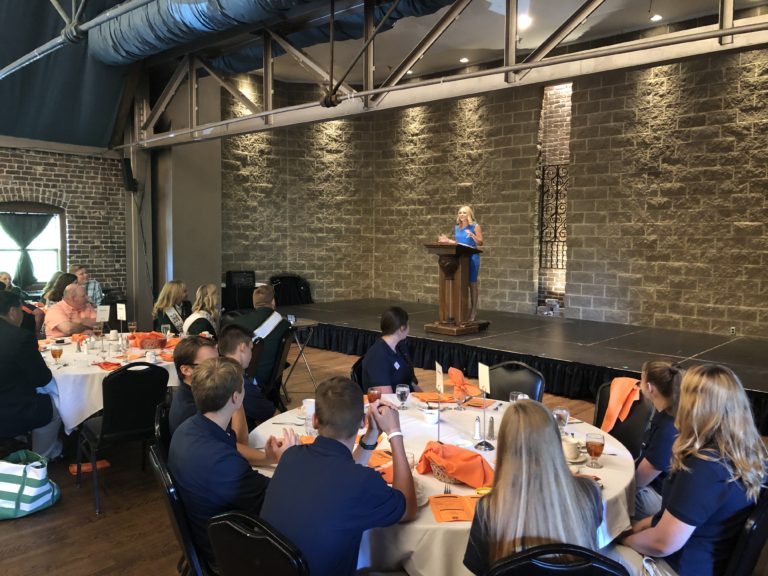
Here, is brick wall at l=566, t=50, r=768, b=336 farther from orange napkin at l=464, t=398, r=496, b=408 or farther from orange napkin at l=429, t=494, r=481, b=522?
orange napkin at l=429, t=494, r=481, b=522

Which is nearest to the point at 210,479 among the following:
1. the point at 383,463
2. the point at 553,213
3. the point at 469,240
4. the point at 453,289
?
the point at 383,463

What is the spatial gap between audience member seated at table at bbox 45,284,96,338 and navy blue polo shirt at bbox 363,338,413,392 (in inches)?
128

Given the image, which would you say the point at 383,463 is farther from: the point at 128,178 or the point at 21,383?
the point at 128,178

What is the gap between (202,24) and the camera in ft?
18.8

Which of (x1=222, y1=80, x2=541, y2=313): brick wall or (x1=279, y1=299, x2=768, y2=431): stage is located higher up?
(x1=222, y1=80, x2=541, y2=313): brick wall

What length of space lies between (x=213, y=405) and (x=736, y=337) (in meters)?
7.89

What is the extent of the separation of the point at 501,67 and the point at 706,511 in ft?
11.5

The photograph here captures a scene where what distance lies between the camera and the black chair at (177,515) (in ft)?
6.89

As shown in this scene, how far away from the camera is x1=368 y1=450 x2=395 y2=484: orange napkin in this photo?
92.4 inches

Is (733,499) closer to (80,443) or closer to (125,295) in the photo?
(80,443)

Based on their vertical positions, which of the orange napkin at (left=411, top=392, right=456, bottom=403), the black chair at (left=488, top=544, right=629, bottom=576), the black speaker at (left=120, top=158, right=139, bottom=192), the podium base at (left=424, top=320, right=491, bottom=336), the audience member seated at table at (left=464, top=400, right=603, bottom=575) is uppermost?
the black speaker at (left=120, top=158, right=139, bottom=192)

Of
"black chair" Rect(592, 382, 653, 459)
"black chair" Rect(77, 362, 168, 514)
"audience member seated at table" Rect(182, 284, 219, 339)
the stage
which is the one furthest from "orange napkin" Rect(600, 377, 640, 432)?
"audience member seated at table" Rect(182, 284, 219, 339)

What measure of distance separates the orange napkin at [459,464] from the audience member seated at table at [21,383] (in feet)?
8.85

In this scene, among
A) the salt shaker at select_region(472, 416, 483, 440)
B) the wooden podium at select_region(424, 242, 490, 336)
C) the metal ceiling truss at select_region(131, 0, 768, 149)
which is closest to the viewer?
the salt shaker at select_region(472, 416, 483, 440)
